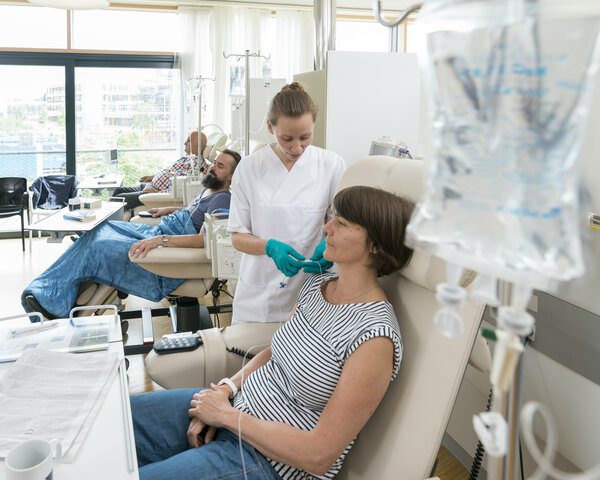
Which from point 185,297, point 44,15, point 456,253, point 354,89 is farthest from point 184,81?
point 456,253

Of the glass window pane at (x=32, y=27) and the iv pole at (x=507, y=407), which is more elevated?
the glass window pane at (x=32, y=27)

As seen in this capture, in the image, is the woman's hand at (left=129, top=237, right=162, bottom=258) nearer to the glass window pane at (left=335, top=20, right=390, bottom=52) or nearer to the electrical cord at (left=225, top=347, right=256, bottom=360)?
the electrical cord at (left=225, top=347, right=256, bottom=360)

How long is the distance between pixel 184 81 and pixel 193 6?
2.75ft

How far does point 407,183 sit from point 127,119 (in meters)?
5.76

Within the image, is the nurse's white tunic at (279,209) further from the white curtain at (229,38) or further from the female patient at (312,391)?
the white curtain at (229,38)

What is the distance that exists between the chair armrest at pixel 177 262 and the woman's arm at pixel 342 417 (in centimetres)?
158

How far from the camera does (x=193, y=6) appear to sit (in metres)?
6.31

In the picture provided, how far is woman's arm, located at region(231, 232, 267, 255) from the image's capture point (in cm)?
190

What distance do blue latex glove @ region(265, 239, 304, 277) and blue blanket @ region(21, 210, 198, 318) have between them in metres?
1.26

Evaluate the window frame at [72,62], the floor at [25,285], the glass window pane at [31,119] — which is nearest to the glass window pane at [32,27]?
the window frame at [72,62]

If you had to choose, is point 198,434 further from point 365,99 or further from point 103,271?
point 103,271

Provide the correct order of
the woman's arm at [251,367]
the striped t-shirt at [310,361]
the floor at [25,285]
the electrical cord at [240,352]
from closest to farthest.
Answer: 1. the striped t-shirt at [310,361]
2. the woman's arm at [251,367]
3. the electrical cord at [240,352]
4. the floor at [25,285]

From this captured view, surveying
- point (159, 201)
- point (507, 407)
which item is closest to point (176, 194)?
point (159, 201)

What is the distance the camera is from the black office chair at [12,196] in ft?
17.1
